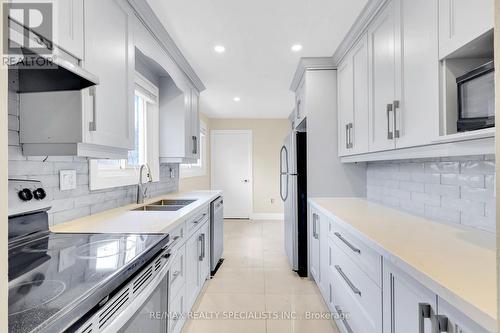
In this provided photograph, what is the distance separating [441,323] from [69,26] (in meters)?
1.87

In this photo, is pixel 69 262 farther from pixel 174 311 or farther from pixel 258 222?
pixel 258 222

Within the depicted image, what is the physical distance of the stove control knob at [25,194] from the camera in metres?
1.23

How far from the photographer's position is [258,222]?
596 cm

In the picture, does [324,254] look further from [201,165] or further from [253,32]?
[201,165]

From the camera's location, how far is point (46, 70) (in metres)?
1.16

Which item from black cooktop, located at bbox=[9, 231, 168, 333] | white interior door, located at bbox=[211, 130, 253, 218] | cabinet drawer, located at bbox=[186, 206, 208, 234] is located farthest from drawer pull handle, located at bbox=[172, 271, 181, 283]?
white interior door, located at bbox=[211, 130, 253, 218]

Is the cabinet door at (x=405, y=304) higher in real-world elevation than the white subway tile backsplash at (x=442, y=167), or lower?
lower

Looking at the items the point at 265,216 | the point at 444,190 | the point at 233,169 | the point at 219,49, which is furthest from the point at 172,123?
the point at 265,216

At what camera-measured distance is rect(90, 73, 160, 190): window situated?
2.18 meters

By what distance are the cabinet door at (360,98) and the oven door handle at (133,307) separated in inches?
68.4

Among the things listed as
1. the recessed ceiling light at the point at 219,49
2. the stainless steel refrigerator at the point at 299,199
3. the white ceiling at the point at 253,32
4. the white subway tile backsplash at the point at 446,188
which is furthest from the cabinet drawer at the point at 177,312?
the recessed ceiling light at the point at 219,49

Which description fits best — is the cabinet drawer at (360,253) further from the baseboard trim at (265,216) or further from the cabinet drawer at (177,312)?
the baseboard trim at (265,216)

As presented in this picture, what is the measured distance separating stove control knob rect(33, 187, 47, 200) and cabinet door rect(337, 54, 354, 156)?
231cm

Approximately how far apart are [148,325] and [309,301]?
1.70 meters
